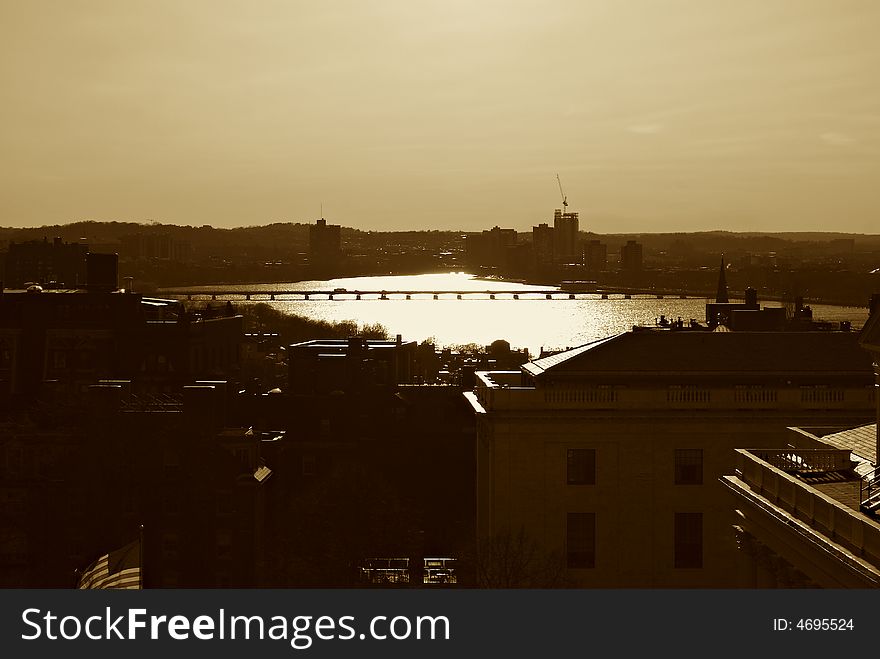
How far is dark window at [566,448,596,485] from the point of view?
1439 inches

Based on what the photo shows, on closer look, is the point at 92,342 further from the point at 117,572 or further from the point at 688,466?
the point at 117,572

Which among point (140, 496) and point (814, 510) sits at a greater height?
point (814, 510)

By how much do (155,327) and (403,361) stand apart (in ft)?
72.9

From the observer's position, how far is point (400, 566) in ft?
144

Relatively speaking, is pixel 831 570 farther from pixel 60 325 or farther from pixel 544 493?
pixel 60 325

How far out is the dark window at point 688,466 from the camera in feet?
120

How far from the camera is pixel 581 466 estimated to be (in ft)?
120

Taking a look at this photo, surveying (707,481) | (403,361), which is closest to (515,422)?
(707,481)

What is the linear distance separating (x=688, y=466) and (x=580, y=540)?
10.9 feet

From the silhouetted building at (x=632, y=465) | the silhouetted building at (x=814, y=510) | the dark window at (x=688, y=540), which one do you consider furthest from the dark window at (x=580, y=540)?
the silhouetted building at (x=814, y=510)

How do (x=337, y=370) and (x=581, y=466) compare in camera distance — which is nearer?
(x=581, y=466)

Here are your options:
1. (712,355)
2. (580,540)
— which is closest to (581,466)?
(580,540)

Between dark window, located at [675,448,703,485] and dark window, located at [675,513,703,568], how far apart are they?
85 cm

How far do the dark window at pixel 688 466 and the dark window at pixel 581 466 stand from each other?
2123mm
